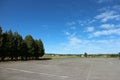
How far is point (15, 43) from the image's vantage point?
2729 inches

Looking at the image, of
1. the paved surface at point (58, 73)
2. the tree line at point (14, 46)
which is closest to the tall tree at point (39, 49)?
the tree line at point (14, 46)

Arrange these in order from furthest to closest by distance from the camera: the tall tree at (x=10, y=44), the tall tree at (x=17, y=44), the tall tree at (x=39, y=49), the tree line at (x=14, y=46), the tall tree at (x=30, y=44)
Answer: the tall tree at (x=39, y=49), the tall tree at (x=30, y=44), the tall tree at (x=17, y=44), the tall tree at (x=10, y=44), the tree line at (x=14, y=46)

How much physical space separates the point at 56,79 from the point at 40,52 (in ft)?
272

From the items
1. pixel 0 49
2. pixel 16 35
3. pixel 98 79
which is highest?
pixel 16 35

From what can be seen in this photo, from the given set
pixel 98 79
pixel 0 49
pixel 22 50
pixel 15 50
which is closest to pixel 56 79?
pixel 98 79

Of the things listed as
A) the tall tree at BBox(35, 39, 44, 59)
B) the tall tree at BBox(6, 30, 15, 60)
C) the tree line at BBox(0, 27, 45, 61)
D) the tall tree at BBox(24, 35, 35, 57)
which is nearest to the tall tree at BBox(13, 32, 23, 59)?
the tree line at BBox(0, 27, 45, 61)

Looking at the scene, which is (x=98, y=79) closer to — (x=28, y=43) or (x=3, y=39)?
(x=3, y=39)

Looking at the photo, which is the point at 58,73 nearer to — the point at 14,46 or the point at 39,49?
the point at 14,46

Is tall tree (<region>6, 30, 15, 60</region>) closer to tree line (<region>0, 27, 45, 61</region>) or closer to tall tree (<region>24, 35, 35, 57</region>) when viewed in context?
tree line (<region>0, 27, 45, 61</region>)

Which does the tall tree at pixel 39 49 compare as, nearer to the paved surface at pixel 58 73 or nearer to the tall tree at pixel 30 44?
the tall tree at pixel 30 44

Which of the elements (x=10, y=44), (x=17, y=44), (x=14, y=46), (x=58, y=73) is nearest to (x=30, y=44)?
(x=17, y=44)

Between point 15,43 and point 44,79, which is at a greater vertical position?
point 15,43

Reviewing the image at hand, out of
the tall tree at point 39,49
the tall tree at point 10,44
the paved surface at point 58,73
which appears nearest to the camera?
the paved surface at point 58,73

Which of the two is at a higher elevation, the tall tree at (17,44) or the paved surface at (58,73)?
the tall tree at (17,44)
